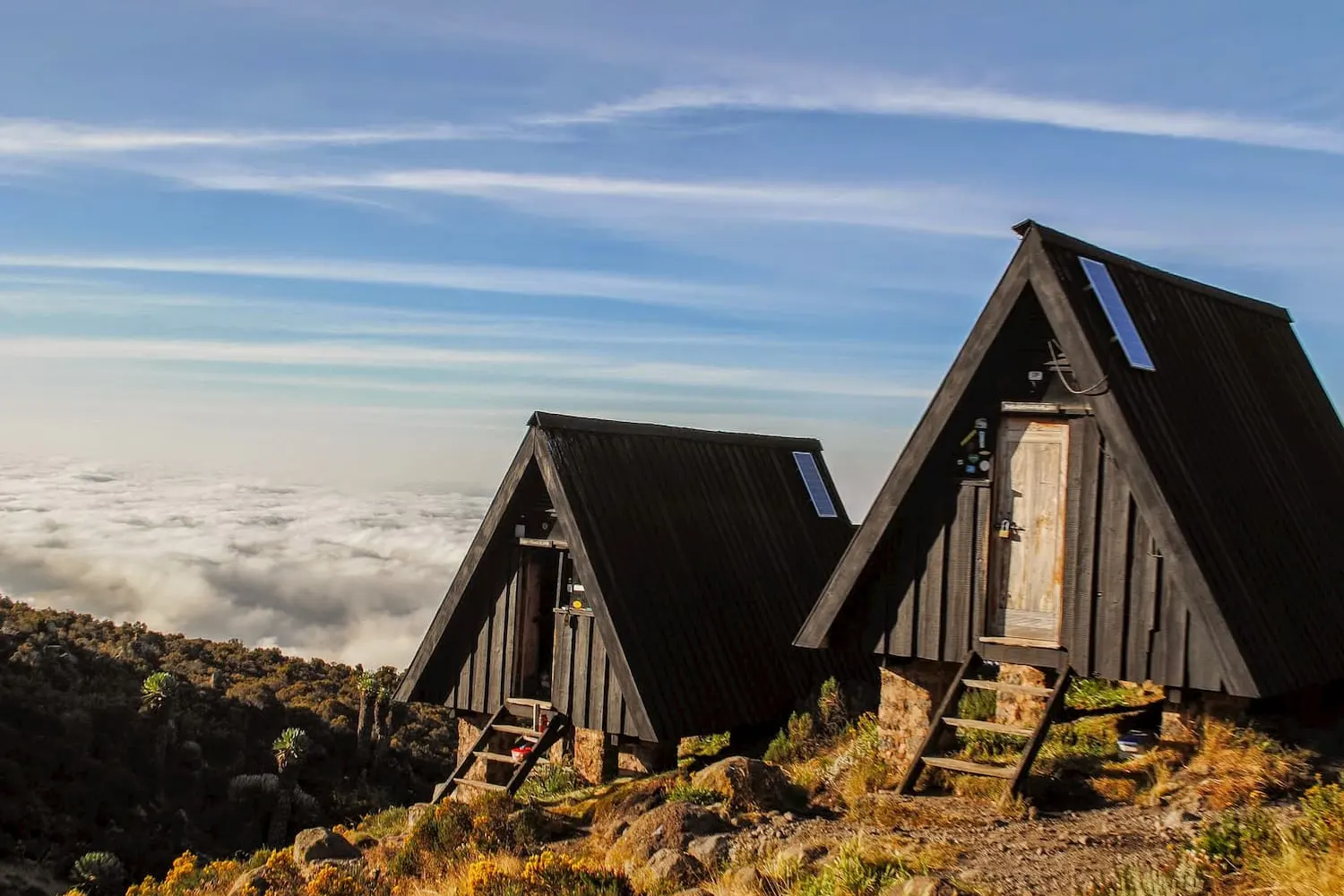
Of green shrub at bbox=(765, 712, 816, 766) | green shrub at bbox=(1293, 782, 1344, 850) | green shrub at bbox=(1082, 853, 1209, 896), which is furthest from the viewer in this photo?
green shrub at bbox=(765, 712, 816, 766)

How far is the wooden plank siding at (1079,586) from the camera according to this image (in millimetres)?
12438

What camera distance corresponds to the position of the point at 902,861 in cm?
1043

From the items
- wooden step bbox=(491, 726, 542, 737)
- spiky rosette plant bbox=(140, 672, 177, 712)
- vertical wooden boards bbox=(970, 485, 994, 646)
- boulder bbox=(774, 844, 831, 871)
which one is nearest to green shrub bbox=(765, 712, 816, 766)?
→ wooden step bbox=(491, 726, 542, 737)

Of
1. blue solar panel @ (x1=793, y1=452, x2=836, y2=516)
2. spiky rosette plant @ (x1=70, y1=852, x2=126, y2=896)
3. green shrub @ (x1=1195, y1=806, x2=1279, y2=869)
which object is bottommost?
spiky rosette plant @ (x1=70, y1=852, x2=126, y2=896)

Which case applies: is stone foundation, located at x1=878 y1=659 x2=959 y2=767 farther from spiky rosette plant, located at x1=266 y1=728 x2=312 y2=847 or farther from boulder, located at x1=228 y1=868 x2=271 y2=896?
spiky rosette plant, located at x1=266 y1=728 x2=312 y2=847

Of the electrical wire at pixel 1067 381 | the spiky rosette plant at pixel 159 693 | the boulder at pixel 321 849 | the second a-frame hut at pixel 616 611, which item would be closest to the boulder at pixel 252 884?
the boulder at pixel 321 849

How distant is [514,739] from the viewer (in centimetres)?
1812

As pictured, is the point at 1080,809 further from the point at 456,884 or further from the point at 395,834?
the point at 395,834

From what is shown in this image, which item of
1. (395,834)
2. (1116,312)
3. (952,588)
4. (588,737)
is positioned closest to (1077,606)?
(952,588)

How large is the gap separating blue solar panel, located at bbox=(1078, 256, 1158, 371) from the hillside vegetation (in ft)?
92.1

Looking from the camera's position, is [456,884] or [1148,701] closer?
[456,884]

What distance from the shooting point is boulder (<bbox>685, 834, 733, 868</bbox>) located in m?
11.3

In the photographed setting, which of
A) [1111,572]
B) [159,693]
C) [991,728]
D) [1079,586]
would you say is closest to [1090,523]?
[1111,572]

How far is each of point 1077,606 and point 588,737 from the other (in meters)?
6.96
